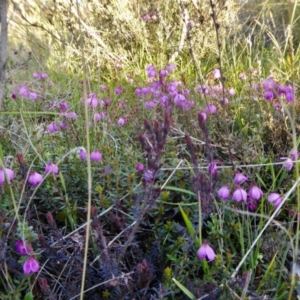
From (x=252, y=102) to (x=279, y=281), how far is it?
1.33 metres

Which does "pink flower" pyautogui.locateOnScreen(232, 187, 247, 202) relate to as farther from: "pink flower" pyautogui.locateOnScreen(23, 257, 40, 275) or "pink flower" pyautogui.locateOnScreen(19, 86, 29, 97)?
"pink flower" pyautogui.locateOnScreen(19, 86, 29, 97)

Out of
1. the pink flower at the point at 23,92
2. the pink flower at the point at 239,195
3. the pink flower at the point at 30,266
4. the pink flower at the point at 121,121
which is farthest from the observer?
the pink flower at the point at 23,92

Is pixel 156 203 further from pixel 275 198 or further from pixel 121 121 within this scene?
pixel 121 121

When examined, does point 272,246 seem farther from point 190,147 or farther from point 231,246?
point 190,147

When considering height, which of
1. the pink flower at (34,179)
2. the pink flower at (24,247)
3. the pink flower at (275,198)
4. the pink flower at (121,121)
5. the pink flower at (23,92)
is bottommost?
the pink flower at (275,198)

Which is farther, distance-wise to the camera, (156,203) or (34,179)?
(156,203)

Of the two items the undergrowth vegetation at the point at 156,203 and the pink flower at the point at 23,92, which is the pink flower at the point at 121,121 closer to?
the undergrowth vegetation at the point at 156,203

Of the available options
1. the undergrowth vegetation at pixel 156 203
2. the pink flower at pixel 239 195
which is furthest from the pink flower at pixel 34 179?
the pink flower at pixel 239 195

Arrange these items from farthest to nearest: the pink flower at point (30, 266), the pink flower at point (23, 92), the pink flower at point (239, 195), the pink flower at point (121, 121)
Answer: the pink flower at point (23, 92) < the pink flower at point (121, 121) < the pink flower at point (239, 195) < the pink flower at point (30, 266)

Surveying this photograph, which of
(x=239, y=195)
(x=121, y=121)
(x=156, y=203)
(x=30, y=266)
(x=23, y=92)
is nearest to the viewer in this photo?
(x=30, y=266)

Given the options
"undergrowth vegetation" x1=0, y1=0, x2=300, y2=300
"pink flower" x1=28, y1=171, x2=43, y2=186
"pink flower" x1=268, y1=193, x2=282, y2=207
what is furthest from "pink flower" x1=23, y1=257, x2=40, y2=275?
"pink flower" x1=268, y1=193, x2=282, y2=207

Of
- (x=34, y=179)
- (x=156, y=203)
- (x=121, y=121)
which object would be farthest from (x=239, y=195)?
(x=121, y=121)

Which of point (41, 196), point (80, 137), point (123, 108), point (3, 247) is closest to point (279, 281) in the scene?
point (3, 247)

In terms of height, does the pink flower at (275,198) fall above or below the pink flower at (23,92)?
below
